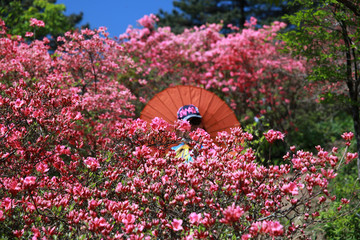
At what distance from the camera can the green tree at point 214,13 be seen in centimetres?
2444

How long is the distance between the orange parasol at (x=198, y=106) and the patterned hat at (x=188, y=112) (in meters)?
0.33

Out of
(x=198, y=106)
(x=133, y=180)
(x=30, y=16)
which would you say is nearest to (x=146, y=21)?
(x=30, y=16)

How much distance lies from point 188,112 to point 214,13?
81.8ft

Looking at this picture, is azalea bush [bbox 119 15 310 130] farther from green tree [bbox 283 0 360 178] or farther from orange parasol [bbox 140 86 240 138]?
green tree [bbox 283 0 360 178]

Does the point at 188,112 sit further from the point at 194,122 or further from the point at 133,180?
the point at 133,180

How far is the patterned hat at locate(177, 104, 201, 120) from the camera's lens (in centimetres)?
418

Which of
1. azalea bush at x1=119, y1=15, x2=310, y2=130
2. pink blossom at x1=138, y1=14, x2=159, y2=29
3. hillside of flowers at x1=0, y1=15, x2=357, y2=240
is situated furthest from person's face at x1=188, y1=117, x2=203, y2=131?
pink blossom at x1=138, y1=14, x2=159, y2=29

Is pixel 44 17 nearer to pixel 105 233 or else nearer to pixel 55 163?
pixel 55 163

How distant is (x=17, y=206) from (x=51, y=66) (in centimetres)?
402

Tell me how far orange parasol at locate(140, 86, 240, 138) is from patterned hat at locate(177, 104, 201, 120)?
326 mm

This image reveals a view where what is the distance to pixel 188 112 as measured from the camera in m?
4.21

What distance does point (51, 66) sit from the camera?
5641mm

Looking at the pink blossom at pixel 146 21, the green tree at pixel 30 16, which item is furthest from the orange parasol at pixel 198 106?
the pink blossom at pixel 146 21

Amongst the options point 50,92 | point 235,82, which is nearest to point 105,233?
point 50,92
